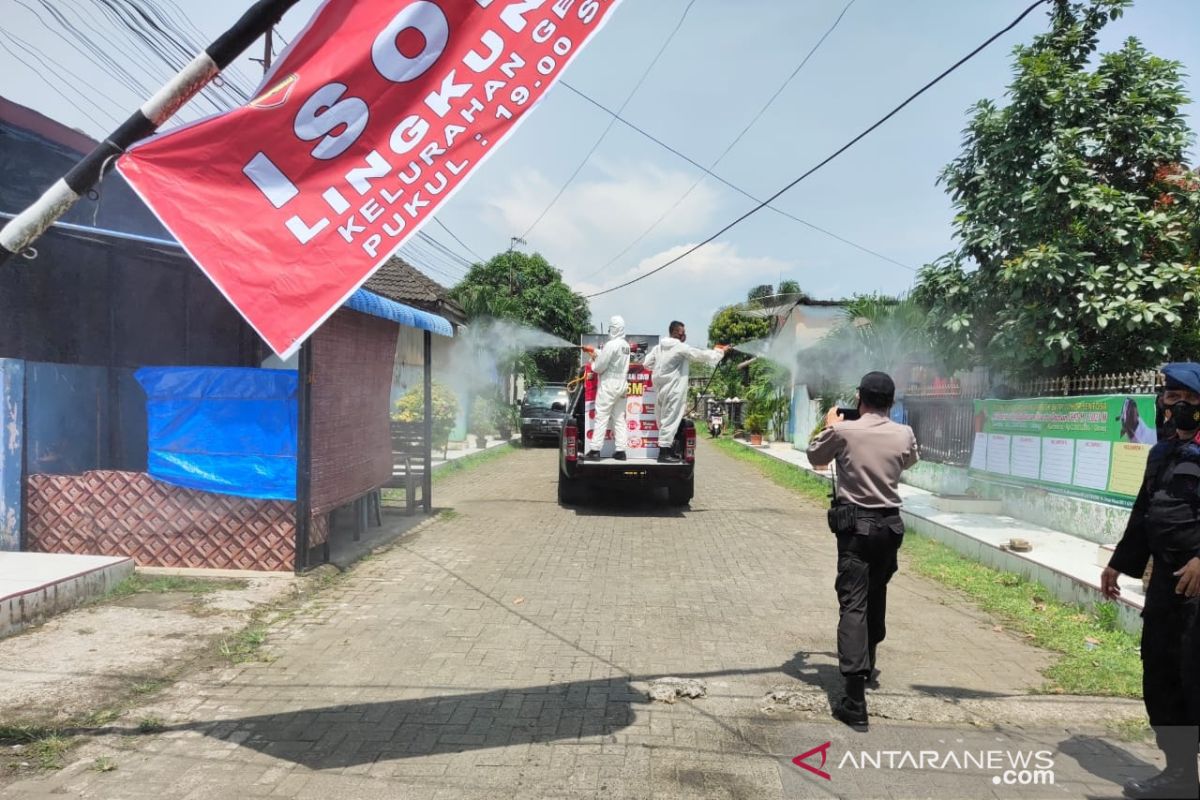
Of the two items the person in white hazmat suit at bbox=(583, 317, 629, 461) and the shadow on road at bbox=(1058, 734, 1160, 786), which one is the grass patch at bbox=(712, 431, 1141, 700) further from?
the person in white hazmat suit at bbox=(583, 317, 629, 461)

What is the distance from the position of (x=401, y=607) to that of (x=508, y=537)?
10.5ft

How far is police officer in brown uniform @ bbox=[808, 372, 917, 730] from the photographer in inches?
166

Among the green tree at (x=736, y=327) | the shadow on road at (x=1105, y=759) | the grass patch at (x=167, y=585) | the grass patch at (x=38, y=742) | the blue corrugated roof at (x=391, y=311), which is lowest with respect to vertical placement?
the grass patch at (x=38, y=742)

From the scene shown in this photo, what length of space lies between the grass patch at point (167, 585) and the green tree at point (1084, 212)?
854 cm

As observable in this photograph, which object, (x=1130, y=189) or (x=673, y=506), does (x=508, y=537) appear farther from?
(x=1130, y=189)

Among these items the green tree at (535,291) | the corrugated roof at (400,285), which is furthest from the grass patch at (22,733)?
the green tree at (535,291)

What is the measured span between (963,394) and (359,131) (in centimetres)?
1121

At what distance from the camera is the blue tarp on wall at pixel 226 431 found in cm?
710

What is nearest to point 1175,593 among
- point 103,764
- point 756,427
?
point 103,764

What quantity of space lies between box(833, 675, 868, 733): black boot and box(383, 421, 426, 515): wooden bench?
772 centimetres

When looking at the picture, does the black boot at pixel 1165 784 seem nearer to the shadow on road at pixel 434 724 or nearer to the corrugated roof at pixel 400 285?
the shadow on road at pixel 434 724

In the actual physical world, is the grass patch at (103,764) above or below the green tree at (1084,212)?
below

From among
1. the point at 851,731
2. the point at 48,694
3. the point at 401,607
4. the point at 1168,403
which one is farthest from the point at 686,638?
the point at 48,694

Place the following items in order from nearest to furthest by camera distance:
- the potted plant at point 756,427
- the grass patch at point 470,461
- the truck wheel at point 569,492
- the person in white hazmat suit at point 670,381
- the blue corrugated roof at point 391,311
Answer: the blue corrugated roof at point 391,311 < the person in white hazmat suit at point 670,381 < the truck wheel at point 569,492 < the grass patch at point 470,461 < the potted plant at point 756,427
